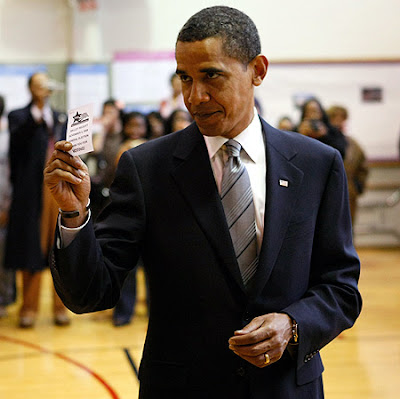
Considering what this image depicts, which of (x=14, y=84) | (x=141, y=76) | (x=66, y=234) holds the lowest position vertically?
(x=14, y=84)

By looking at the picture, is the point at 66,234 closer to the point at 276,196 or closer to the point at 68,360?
the point at 276,196

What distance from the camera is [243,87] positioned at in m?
1.60

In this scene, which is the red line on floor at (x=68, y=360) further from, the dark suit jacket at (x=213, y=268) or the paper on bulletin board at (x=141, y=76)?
the paper on bulletin board at (x=141, y=76)

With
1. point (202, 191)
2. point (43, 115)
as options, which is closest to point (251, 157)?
point (202, 191)

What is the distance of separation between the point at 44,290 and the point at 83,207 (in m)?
5.40

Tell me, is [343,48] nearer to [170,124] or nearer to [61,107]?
[61,107]

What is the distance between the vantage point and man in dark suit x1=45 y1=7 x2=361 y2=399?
5.03 ft

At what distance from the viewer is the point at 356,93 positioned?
8.83m

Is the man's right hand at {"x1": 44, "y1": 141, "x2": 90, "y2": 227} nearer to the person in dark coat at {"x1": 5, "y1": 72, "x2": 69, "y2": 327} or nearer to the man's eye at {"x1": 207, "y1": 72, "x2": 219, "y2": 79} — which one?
the man's eye at {"x1": 207, "y1": 72, "x2": 219, "y2": 79}

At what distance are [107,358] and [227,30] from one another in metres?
3.08

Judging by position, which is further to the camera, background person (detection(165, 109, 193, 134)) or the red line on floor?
background person (detection(165, 109, 193, 134))

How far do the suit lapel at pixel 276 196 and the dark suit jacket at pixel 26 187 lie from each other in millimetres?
3537

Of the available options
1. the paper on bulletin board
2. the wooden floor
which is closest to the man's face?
the wooden floor

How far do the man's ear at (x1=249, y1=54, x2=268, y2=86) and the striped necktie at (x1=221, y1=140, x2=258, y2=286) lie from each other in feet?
0.72
